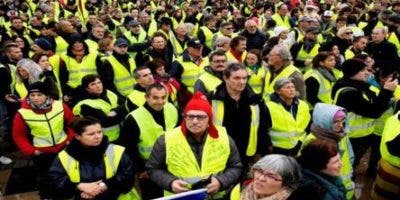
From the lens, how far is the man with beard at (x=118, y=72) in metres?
6.79

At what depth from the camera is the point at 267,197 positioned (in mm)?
2805

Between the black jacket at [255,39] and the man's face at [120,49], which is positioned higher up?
the man's face at [120,49]

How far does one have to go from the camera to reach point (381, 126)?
5445mm

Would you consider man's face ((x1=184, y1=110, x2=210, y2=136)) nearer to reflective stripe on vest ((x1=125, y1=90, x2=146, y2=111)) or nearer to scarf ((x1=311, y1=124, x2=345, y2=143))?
scarf ((x1=311, y1=124, x2=345, y2=143))

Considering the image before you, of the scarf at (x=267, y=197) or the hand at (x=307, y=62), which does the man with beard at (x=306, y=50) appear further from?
the scarf at (x=267, y=197)

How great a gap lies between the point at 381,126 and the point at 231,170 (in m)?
2.50

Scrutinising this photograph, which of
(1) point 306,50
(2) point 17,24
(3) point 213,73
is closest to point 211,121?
(3) point 213,73

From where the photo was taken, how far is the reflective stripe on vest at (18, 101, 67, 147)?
4.90 m

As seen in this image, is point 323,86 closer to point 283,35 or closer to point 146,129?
point 146,129

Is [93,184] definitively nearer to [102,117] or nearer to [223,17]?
[102,117]

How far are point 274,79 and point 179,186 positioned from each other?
2.51 meters

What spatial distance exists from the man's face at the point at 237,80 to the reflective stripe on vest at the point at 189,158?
919mm

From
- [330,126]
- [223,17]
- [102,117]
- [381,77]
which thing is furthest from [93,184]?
[223,17]

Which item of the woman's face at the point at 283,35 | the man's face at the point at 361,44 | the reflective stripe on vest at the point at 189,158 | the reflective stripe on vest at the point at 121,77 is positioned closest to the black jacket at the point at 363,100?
the reflective stripe on vest at the point at 189,158
